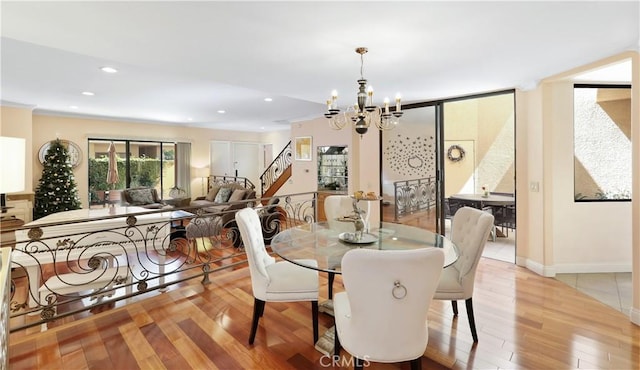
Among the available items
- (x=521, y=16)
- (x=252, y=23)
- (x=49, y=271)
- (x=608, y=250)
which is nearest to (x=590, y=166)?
(x=608, y=250)

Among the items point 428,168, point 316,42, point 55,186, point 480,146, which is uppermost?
point 316,42

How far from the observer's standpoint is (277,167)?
9414 millimetres

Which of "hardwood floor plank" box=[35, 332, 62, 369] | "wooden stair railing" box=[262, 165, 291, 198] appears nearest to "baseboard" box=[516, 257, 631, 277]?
"hardwood floor plank" box=[35, 332, 62, 369]

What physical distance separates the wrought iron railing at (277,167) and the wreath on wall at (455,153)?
426cm

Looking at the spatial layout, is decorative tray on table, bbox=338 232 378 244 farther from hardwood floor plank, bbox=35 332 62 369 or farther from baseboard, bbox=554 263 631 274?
baseboard, bbox=554 263 631 274

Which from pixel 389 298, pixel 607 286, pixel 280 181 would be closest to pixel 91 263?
pixel 389 298

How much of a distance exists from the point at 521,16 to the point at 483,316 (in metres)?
2.40

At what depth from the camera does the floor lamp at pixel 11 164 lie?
143 centimetres

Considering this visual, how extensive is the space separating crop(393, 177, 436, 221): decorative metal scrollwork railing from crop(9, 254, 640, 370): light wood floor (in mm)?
2116

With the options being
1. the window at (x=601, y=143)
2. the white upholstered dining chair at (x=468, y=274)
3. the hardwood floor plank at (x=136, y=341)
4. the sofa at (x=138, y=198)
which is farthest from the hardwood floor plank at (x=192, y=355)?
the sofa at (x=138, y=198)

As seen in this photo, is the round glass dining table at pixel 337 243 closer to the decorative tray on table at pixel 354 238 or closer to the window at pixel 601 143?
the decorative tray on table at pixel 354 238

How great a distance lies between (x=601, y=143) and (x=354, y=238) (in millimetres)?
3511

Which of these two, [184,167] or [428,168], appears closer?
[428,168]

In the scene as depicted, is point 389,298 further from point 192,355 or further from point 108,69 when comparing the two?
point 108,69
